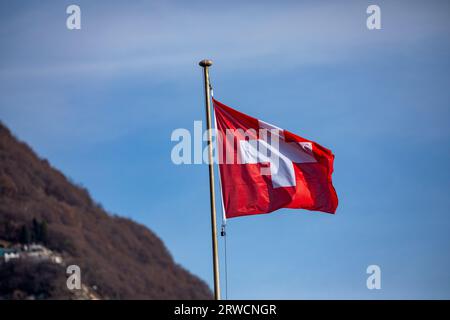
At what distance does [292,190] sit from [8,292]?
16402cm

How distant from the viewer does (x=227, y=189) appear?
27.4m

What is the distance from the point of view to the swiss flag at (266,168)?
1084 inches

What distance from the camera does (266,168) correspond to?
28172 mm

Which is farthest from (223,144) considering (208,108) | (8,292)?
(8,292)

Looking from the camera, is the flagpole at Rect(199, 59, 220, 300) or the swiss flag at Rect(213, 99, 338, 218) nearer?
the flagpole at Rect(199, 59, 220, 300)

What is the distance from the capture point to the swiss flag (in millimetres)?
27531

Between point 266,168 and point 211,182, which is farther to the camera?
point 266,168

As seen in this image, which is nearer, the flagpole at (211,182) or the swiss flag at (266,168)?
the flagpole at (211,182)

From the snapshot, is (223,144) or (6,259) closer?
(223,144)
